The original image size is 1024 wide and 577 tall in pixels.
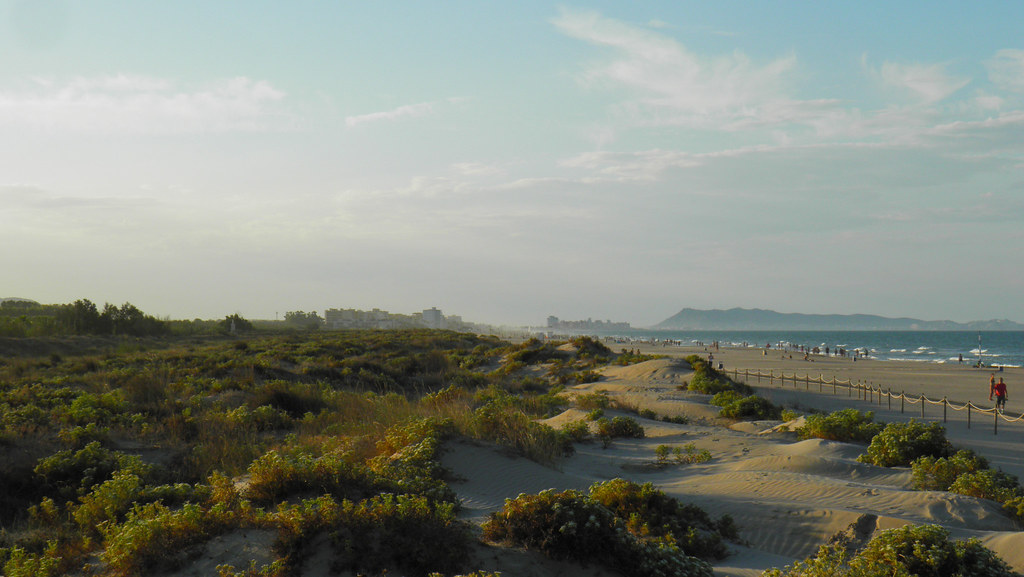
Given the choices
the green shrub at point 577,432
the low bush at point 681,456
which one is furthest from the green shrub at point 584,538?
the green shrub at point 577,432

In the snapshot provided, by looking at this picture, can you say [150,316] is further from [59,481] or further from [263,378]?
[59,481]

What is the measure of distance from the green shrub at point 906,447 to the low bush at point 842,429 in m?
2.29

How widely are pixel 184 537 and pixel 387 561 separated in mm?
1635

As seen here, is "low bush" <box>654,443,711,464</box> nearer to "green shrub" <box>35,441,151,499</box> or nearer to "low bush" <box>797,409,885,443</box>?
"low bush" <box>797,409,885,443</box>

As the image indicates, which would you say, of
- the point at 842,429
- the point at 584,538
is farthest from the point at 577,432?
the point at 584,538

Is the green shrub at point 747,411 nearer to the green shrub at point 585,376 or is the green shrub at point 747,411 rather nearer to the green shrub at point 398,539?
the green shrub at point 585,376

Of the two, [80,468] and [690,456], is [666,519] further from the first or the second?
[80,468]

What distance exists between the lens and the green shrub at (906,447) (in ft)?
36.4

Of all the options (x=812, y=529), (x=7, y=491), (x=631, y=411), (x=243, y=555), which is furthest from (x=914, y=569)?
(x=631, y=411)

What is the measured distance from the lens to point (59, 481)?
8.27m

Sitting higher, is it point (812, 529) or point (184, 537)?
point (184, 537)

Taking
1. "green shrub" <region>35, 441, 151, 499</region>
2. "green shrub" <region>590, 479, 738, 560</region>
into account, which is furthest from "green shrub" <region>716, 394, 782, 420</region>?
"green shrub" <region>35, 441, 151, 499</region>

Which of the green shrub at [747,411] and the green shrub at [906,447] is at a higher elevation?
the green shrub at [906,447]

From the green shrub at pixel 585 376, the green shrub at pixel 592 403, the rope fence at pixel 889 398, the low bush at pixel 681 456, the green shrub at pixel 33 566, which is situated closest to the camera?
the green shrub at pixel 33 566
